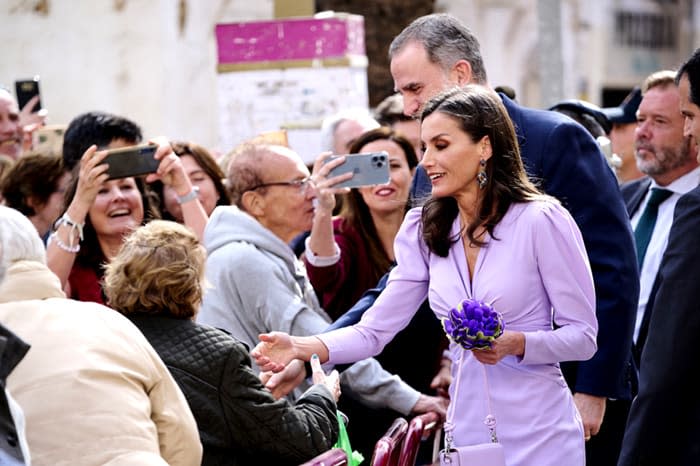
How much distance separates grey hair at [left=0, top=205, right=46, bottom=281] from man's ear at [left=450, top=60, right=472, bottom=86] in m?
1.70

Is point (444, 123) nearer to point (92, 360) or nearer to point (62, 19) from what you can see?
point (92, 360)

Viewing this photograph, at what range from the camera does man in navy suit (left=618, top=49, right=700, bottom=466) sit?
332 cm

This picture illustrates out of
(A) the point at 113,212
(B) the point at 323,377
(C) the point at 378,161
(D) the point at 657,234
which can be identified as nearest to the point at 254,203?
(C) the point at 378,161

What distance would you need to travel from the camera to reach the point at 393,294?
4191mm

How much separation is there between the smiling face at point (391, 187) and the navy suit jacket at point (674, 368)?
2630 mm

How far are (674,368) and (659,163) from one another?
336 centimetres

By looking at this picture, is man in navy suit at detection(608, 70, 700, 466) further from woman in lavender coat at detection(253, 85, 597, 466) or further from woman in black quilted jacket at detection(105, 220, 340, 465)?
woman in black quilted jacket at detection(105, 220, 340, 465)

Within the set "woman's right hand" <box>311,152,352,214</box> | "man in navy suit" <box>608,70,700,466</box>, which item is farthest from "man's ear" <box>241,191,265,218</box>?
"man in navy suit" <box>608,70,700,466</box>

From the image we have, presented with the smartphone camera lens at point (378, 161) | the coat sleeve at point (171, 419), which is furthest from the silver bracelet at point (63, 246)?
the coat sleeve at point (171, 419)

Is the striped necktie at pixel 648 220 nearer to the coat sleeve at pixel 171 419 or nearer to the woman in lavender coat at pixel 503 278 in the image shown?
the woman in lavender coat at pixel 503 278

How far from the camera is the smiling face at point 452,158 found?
396 cm

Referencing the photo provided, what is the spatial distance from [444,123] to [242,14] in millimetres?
10000

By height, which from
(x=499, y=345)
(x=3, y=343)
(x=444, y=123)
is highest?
(x=444, y=123)

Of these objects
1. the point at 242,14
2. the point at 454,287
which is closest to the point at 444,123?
the point at 454,287
